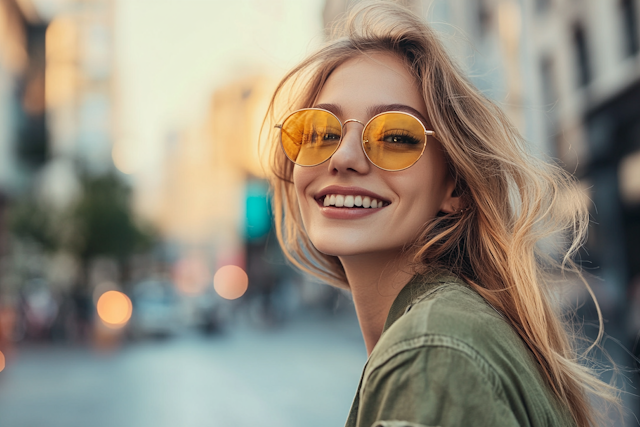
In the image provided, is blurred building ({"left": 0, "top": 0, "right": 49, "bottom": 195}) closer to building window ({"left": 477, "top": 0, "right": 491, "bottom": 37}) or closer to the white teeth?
building window ({"left": 477, "top": 0, "right": 491, "bottom": 37})

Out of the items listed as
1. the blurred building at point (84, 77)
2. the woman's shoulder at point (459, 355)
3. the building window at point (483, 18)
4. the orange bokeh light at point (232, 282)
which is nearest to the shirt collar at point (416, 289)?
the woman's shoulder at point (459, 355)

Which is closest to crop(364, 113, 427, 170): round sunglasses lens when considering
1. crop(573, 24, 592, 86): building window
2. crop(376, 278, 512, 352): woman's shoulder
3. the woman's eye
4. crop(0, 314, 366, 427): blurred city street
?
the woman's eye

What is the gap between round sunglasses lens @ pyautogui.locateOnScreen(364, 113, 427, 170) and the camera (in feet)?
5.55

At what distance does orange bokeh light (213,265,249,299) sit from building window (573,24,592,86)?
1851 inches

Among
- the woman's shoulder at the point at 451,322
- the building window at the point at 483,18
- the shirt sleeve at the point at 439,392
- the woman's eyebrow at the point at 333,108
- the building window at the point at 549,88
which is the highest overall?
the building window at the point at 483,18

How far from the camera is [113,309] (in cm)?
2047

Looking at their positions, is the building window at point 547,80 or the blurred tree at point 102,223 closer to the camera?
the building window at point 547,80

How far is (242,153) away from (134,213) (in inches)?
1237

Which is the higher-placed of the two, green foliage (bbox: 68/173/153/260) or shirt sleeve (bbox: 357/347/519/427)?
green foliage (bbox: 68/173/153/260)

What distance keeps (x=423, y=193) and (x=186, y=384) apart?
10533 mm

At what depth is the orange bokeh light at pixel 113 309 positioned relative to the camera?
20.4m

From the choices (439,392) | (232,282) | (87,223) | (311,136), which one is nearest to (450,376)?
(439,392)

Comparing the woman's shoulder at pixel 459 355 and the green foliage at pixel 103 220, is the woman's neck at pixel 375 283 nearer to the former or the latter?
the woman's shoulder at pixel 459 355

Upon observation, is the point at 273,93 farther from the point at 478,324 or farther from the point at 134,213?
the point at 134,213
